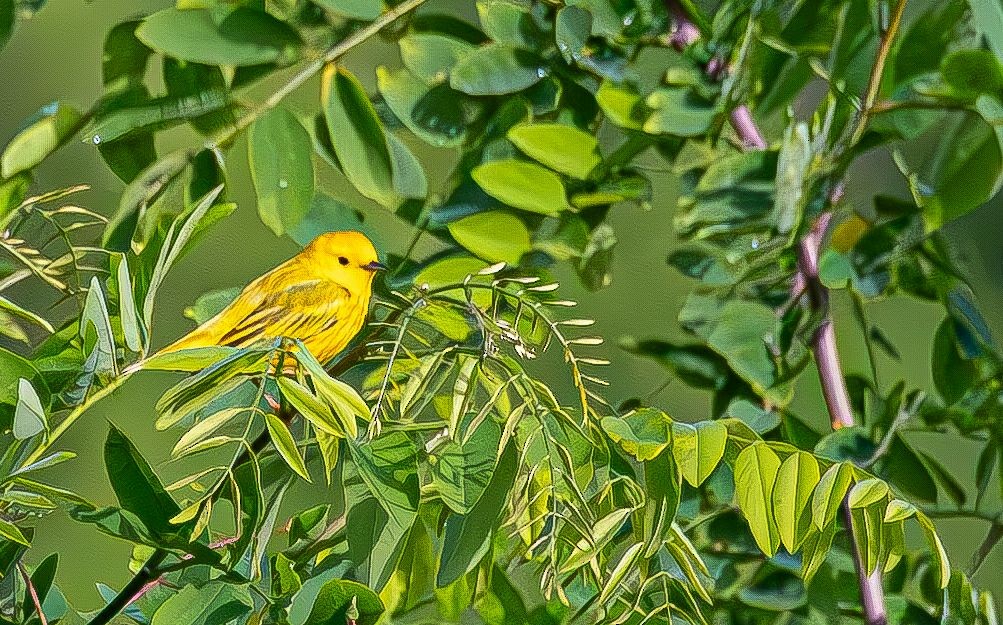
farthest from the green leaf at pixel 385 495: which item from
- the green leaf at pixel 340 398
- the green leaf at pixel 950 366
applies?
the green leaf at pixel 950 366

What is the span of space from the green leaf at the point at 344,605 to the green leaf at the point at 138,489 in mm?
75

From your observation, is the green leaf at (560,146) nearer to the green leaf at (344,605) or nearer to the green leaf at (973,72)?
the green leaf at (973,72)

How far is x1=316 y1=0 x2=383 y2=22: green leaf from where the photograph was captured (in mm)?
813

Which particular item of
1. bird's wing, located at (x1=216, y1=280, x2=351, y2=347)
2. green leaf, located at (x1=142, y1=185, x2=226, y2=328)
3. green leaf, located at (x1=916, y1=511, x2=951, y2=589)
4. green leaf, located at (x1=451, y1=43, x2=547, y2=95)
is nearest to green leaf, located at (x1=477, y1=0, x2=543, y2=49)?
green leaf, located at (x1=451, y1=43, x2=547, y2=95)

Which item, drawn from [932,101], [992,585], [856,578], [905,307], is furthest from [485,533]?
[905,307]

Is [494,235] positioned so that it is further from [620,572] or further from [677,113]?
[620,572]

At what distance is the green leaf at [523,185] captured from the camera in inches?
32.3

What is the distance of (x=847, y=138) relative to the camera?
878 mm

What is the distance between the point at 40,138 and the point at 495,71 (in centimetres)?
30

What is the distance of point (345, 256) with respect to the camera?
784 mm

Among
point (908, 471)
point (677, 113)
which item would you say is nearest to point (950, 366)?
point (908, 471)

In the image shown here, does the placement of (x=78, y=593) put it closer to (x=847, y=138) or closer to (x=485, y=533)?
(x=485, y=533)

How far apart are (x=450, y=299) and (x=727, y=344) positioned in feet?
1.16

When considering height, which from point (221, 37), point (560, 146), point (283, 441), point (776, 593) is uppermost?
point (221, 37)
